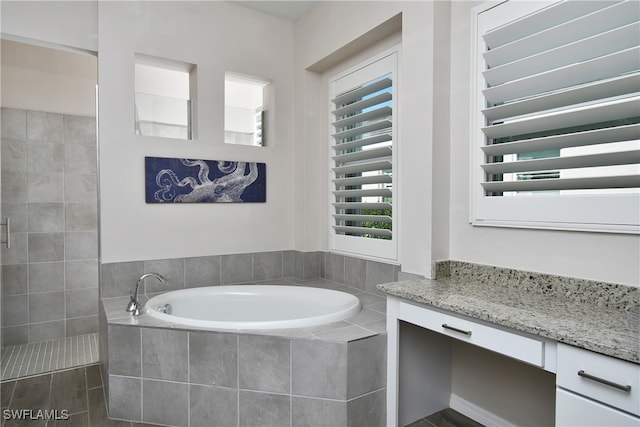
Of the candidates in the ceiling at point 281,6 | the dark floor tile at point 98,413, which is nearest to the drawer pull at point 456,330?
the dark floor tile at point 98,413

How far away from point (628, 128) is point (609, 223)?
1.24 ft

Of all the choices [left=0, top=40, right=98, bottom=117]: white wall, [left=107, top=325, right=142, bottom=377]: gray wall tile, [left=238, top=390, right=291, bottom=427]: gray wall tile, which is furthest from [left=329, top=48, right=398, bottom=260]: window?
[left=0, top=40, right=98, bottom=117]: white wall

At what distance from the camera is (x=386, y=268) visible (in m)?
2.65

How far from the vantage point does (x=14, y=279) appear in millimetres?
3133

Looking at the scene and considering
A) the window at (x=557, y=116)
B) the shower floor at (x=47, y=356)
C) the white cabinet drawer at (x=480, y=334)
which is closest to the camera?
the white cabinet drawer at (x=480, y=334)

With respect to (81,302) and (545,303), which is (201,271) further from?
(545,303)

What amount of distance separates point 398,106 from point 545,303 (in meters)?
1.50

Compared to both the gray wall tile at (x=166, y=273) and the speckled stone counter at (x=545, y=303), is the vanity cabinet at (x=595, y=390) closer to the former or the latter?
the speckled stone counter at (x=545, y=303)

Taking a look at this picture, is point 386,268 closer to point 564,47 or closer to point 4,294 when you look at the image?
point 564,47

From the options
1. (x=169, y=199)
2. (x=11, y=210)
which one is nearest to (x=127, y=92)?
(x=169, y=199)

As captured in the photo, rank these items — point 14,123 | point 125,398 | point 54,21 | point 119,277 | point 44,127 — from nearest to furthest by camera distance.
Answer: point 125,398
point 54,21
point 119,277
point 14,123
point 44,127

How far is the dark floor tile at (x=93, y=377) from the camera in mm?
2482

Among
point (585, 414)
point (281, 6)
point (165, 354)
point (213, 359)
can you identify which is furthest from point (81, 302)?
point (585, 414)

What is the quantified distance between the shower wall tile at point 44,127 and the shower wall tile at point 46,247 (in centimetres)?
80
